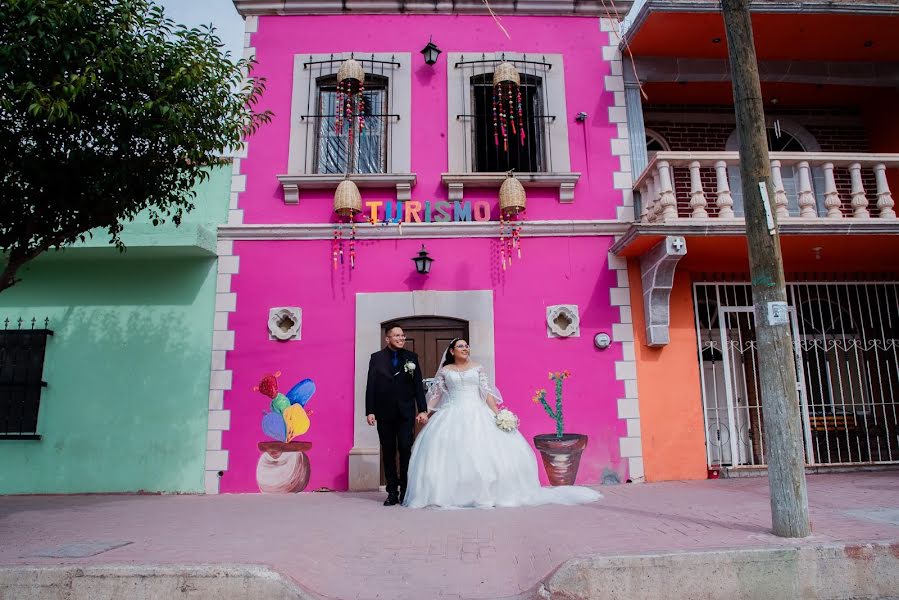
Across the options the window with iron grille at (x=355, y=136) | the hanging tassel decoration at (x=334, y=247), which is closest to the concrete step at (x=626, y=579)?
the hanging tassel decoration at (x=334, y=247)

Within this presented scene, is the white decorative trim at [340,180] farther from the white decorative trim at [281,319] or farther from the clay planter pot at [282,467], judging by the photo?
the clay planter pot at [282,467]

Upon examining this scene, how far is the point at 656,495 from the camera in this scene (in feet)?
21.2

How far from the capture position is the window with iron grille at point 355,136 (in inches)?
342

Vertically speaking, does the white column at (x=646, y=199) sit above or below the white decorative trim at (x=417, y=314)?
above

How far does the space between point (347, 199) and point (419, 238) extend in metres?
1.06

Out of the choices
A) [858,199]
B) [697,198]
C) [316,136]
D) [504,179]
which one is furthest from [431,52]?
[858,199]

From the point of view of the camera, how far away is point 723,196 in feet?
24.8

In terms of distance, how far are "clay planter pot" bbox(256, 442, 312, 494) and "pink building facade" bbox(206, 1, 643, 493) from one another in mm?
78

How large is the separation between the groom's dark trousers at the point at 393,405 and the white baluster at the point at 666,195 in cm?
356

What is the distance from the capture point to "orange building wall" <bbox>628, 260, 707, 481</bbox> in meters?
7.77

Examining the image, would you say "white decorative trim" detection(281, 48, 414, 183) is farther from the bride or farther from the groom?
the bride

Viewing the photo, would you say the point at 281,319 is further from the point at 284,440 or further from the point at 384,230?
the point at 384,230

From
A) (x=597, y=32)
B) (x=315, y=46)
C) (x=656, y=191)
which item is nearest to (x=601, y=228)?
(x=656, y=191)

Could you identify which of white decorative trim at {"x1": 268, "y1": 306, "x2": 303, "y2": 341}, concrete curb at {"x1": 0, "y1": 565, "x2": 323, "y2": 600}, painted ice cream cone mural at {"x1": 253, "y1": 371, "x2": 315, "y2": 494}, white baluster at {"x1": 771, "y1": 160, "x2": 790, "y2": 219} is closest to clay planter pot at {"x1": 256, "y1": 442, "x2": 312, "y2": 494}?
painted ice cream cone mural at {"x1": 253, "y1": 371, "x2": 315, "y2": 494}
